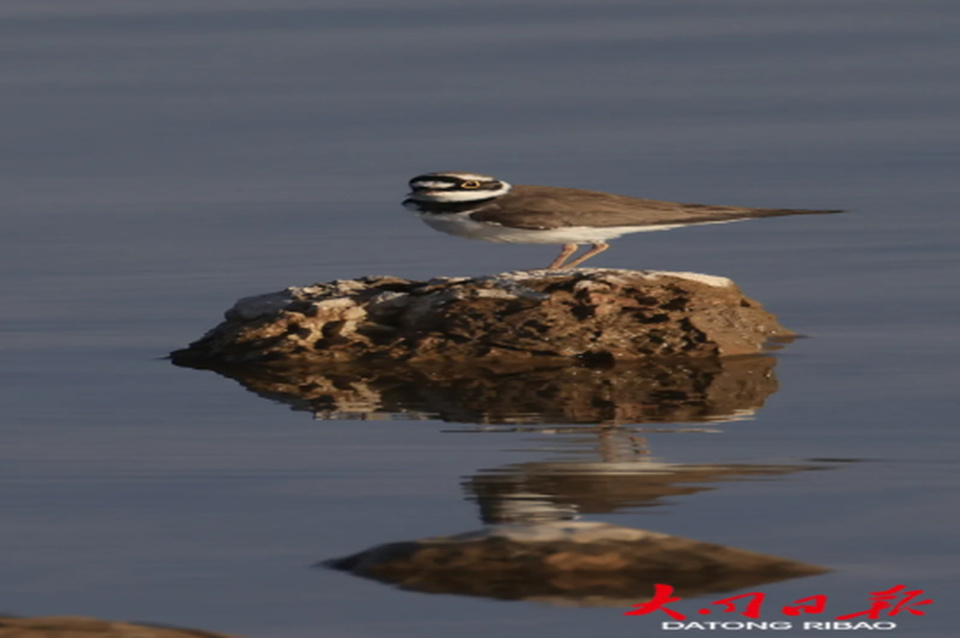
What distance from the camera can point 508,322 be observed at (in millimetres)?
15891

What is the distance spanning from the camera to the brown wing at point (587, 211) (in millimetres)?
15891

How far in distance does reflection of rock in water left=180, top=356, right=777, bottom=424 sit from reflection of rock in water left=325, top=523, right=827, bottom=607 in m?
3.45

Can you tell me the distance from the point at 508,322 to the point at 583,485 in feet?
15.1

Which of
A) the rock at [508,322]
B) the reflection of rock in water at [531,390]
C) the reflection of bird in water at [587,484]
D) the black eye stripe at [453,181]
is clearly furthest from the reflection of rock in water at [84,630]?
the black eye stripe at [453,181]

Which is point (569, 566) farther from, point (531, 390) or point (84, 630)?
point (531, 390)

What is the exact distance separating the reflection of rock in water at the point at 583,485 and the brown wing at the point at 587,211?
165 inches

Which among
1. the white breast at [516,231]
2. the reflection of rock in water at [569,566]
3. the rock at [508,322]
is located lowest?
the reflection of rock in water at [569,566]

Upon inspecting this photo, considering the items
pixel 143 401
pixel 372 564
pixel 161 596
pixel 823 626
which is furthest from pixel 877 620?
pixel 143 401

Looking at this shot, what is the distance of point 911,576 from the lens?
943cm

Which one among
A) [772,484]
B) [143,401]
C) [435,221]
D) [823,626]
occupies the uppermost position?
[435,221]

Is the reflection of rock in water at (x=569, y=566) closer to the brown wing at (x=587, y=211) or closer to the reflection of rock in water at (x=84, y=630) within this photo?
the reflection of rock in water at (x=84, y=630)

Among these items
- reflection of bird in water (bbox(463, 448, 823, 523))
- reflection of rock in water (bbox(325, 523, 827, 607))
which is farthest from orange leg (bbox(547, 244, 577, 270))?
reflection of rock in water (bbox(325, 523, 827, 607))

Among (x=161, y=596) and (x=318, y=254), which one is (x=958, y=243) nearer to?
(x=318, y=254)

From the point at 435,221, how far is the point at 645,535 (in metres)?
6.45
